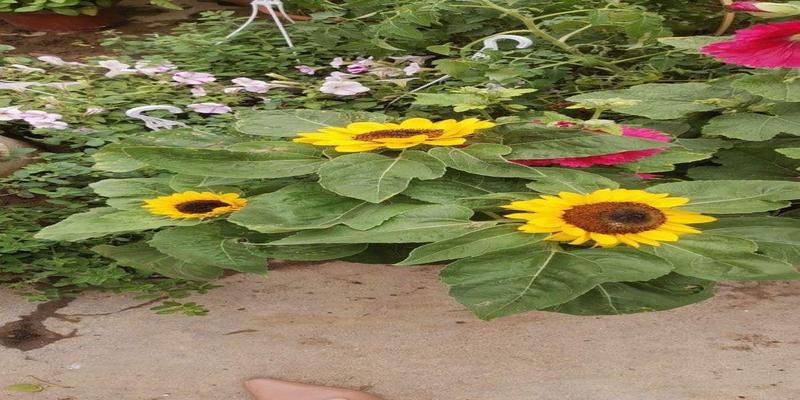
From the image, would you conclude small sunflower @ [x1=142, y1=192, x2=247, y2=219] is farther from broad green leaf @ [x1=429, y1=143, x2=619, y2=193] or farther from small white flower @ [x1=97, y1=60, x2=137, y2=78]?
small white flower @ [x1=97, y1=60, x2=137, y2=78]

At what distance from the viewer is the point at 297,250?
1.55m

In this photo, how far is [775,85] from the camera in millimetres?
1862

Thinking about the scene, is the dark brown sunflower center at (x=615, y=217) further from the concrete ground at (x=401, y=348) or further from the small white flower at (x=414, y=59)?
the small white flower at (x=414, y=59)

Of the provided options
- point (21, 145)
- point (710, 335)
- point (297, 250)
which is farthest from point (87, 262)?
point (710, 335)

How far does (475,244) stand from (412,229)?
87mm

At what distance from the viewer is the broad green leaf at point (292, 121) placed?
1.82 metres

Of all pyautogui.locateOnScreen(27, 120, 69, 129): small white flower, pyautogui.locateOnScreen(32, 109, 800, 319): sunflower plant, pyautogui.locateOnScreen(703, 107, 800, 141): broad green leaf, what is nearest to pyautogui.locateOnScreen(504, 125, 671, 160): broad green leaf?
pyautogui.locateOnScreen(32, 109, 800, 319): sunflower plant

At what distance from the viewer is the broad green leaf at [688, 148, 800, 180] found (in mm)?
1806

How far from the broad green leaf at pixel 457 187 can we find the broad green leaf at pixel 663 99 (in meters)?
0.32

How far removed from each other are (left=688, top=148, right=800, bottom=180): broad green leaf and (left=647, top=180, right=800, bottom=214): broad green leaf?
0.65 ft

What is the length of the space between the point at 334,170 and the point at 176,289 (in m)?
0.27

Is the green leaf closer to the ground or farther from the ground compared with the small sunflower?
closer to the ground

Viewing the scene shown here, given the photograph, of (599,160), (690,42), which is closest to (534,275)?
(599,160)

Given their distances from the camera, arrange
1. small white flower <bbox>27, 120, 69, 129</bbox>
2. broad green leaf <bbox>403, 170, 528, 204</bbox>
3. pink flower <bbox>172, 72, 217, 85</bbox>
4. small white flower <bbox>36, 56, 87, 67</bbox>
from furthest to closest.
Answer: small white flower <bbox>36, 56, 87, 67</bbox> < pink flower <bbox>172, 72, 217, 85</bbox> < small white flower <bbox>27, 120, 69, 129</bbox> < broad green leaf <bbox>403, 170, 528, 204</bbox>
